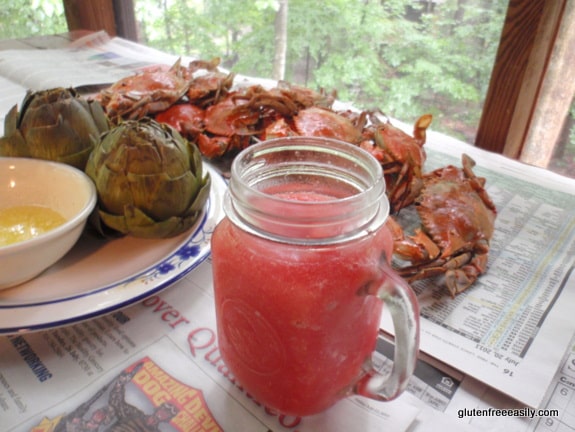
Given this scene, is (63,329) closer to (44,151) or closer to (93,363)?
(93,363)

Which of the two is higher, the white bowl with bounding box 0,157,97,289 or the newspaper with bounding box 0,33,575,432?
the white bowl with bounding box 0,157,97,289

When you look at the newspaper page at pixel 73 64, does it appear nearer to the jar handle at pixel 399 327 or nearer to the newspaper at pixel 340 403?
the newspaper at pixel 340 403

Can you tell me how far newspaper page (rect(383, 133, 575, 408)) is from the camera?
52cm

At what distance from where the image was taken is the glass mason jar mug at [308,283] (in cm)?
35

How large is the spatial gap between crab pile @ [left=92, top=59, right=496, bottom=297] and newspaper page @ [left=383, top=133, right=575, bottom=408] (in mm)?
33

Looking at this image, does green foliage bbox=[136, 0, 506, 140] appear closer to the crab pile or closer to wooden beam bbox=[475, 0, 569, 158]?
wooden beam bbox=[475, 0, 569, 158]

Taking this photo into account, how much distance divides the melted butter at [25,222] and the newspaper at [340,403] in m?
0.11

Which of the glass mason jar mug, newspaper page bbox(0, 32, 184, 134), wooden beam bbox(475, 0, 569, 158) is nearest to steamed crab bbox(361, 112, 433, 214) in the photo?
wooden beam bbox(475, 0, 569, 158)

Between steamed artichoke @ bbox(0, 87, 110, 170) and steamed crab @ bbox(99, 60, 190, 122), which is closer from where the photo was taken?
steamed artichoke @ bbox(0, 87, 110, 170)

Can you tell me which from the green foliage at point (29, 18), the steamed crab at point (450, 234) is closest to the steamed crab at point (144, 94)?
the steamed crab at point (450, 234)

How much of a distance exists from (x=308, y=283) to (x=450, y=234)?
16.6 inches

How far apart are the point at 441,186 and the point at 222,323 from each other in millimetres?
501

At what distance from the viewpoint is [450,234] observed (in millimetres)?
701

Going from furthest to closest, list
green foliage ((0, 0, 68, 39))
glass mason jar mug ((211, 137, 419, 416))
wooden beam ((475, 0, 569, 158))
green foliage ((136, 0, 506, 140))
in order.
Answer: green foliage ((0, 0, 68, 39)) < green foliage ((136, 0, 506, 140)) < wooden beam ((475, 0, 569, 158)) < glass mason jar mug ((211, 137, 419, 416))
